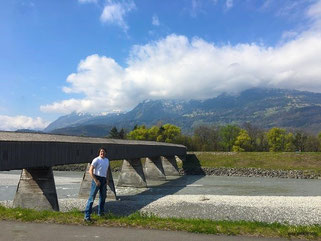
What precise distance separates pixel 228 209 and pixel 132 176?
63.8 feet

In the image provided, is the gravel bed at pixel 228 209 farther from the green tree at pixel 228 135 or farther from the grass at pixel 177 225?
the green tree at pixel 228 135

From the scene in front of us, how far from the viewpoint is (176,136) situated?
102 m

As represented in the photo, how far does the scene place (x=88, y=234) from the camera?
809 centimetres

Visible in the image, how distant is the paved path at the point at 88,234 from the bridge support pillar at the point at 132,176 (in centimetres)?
3155

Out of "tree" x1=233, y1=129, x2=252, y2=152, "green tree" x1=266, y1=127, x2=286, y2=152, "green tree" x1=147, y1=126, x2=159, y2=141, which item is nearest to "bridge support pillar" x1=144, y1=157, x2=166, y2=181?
"tree" x1=233, y1=129, x2=252, y2=152

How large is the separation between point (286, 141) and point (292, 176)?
4078cm

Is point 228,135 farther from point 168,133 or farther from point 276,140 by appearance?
point 168,133

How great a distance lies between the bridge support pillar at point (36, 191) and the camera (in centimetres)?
1959

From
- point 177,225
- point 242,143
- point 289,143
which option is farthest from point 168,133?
point 177,225

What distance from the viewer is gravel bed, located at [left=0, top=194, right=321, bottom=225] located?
64.4 ft

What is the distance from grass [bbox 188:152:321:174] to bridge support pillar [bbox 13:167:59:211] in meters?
51.3

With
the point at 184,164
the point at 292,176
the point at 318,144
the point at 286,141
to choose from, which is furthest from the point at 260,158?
the point at 318,144

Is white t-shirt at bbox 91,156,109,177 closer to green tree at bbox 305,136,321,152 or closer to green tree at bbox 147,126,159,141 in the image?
green tree at bbox 147,126,159,141

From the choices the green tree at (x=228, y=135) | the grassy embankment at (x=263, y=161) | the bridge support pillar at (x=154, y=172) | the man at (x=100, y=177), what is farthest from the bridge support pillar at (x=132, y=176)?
the green tree at (x=228, y=135)
